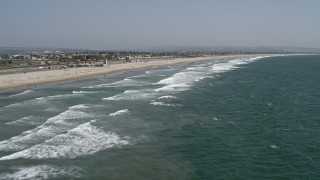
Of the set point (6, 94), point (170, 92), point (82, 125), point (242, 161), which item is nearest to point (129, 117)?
point (82, 125)

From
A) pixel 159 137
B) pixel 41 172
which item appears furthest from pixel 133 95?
pixel 41 172

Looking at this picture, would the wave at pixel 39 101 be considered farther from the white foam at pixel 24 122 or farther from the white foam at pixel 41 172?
the white foam at pixel 41 172

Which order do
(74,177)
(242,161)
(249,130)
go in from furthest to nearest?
(249,130) < (242,161) < (74,177)

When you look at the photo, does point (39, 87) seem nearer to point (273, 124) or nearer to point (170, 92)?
point (170, 92)

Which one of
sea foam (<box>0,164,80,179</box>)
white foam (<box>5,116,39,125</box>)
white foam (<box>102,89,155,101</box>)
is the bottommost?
sea foam (<box>0,164,80,179</box>)

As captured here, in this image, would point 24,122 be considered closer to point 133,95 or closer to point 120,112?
point 120,112

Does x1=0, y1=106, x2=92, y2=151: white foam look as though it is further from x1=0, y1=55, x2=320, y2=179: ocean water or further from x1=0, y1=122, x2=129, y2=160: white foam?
x1=0, y1=122, x2=129, y2=160: white foam

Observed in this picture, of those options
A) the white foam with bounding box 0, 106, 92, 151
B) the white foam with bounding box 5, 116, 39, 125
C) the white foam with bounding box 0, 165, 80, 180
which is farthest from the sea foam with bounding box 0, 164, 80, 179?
the white foam with bounding box 5, 116, 39, 125
